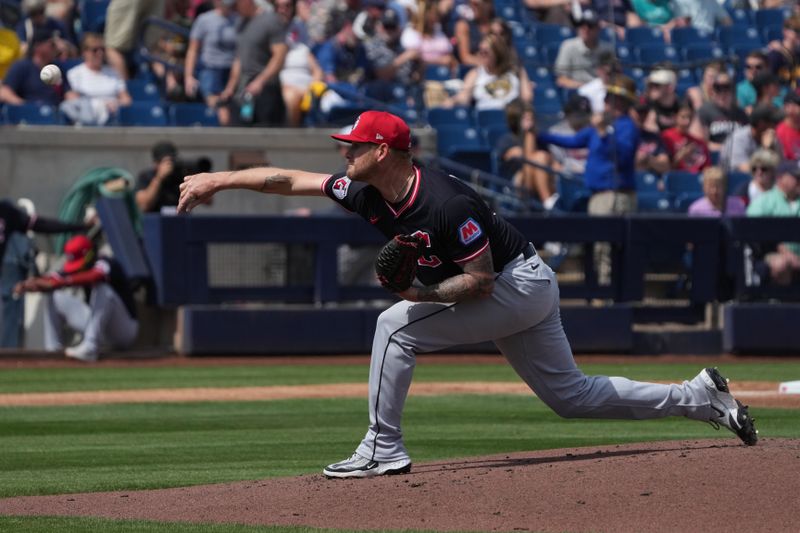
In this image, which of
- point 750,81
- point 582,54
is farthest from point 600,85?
point 750,81

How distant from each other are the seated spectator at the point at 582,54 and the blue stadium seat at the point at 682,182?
188 cm

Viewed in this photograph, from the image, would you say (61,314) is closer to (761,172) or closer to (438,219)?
(761,172)

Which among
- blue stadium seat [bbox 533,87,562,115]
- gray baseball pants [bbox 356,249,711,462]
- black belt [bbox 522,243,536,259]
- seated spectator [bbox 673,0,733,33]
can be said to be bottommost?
gray baseball pants [bbox 356,249,711,462]

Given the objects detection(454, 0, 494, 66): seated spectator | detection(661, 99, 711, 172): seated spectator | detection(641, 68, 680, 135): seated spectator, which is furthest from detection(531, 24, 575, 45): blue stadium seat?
detection(661, 99, 711, 172): seated spectator

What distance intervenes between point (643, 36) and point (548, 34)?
1524mm

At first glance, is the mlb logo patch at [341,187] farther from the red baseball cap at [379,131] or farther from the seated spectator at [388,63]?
the seated spectator at [388,63]

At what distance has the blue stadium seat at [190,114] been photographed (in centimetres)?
1689

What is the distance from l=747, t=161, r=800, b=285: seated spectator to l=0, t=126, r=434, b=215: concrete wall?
4.14 metres

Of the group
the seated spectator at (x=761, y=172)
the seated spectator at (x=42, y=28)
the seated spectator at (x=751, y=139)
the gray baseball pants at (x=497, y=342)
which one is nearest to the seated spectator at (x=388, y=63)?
the seated spectator at (x=42, y=28)

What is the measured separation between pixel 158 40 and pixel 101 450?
10177mm

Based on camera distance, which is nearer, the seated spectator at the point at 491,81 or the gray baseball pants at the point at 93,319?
the gray baseball pants at the point at 93,319

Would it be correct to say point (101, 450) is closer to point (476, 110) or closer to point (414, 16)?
point (476, 110)

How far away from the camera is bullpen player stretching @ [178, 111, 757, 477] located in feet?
20.3

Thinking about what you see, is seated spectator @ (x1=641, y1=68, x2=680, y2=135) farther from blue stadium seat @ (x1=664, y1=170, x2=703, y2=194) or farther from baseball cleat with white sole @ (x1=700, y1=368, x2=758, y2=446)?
baseball cleat with white sole @ (x1=700, y1=368, x2=758, y2=446)
